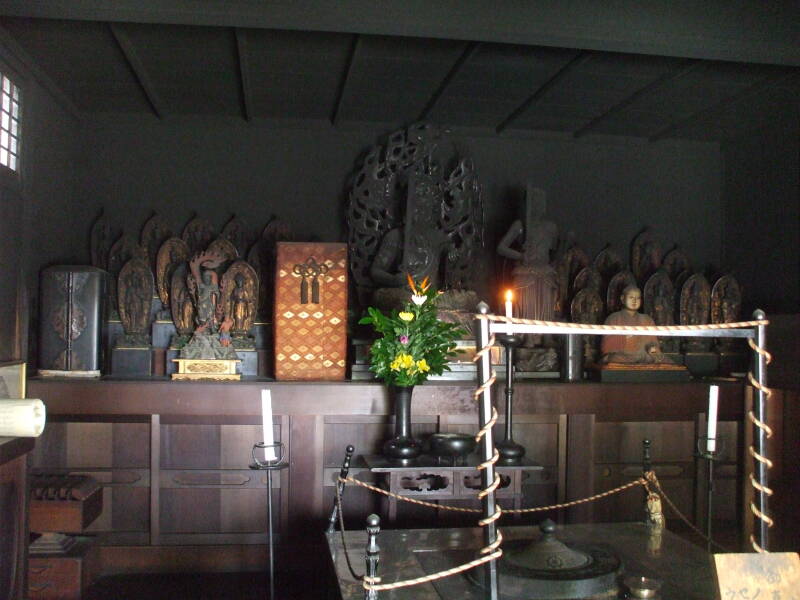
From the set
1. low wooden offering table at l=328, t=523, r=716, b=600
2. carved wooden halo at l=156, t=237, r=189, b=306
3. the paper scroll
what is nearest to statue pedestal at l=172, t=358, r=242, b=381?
carved wooden halo at l=156, t=237, r=189, b=306

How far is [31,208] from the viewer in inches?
155

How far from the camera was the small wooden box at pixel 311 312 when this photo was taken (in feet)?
13.9

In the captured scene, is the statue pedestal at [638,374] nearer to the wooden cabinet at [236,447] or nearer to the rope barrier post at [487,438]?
the wooden cabinet at [236,447]

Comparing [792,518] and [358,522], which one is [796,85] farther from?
[358,522]

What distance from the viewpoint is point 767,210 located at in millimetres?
5027

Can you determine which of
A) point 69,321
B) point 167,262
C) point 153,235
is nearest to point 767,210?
point 167,262

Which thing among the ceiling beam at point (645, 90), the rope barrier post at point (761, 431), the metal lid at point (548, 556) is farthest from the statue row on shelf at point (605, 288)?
the rope barrier post at point (761, 431)

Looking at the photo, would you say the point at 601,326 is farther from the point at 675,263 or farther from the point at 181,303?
the point at 675,263

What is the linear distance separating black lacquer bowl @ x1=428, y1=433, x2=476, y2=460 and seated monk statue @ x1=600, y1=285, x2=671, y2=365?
1.27m

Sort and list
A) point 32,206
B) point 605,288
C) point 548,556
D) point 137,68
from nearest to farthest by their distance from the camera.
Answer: point 548,556, point 32,206, point 137,68, point 605,288

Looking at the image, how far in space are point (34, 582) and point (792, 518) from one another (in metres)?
3.73

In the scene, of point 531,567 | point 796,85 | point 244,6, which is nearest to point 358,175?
point 244,6

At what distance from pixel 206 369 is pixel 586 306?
94.7 inches

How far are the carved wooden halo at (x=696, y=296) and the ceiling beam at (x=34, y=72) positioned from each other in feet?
13.2
